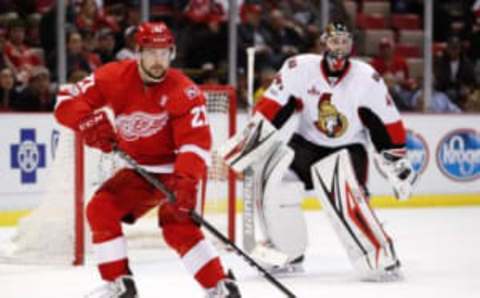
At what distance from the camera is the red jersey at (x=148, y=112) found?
167 inches

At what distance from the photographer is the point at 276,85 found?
5543mm

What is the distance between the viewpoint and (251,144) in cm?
562

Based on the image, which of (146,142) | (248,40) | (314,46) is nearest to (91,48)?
(248,40)

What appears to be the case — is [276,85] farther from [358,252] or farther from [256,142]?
[358,252]

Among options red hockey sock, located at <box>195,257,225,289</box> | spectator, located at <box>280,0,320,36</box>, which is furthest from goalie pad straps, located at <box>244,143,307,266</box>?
spectator, located at <box>280,0,320,36</box>

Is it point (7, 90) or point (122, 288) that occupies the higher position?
point (7, 90)

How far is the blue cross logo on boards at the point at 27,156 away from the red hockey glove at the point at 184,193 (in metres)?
3.71

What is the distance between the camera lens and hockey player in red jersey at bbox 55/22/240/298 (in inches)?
166

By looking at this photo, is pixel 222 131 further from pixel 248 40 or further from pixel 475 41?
pixel 475 41

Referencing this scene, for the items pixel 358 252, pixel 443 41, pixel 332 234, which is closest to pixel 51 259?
pixel 358 252

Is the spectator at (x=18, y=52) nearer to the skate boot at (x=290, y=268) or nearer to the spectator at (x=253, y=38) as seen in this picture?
the spectator at (x=253, y=38)

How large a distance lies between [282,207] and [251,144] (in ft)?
1.12

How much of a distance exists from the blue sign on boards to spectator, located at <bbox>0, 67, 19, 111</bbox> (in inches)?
128

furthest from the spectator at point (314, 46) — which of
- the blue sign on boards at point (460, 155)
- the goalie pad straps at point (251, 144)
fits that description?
the goalie pad straps at point (251, 144)
